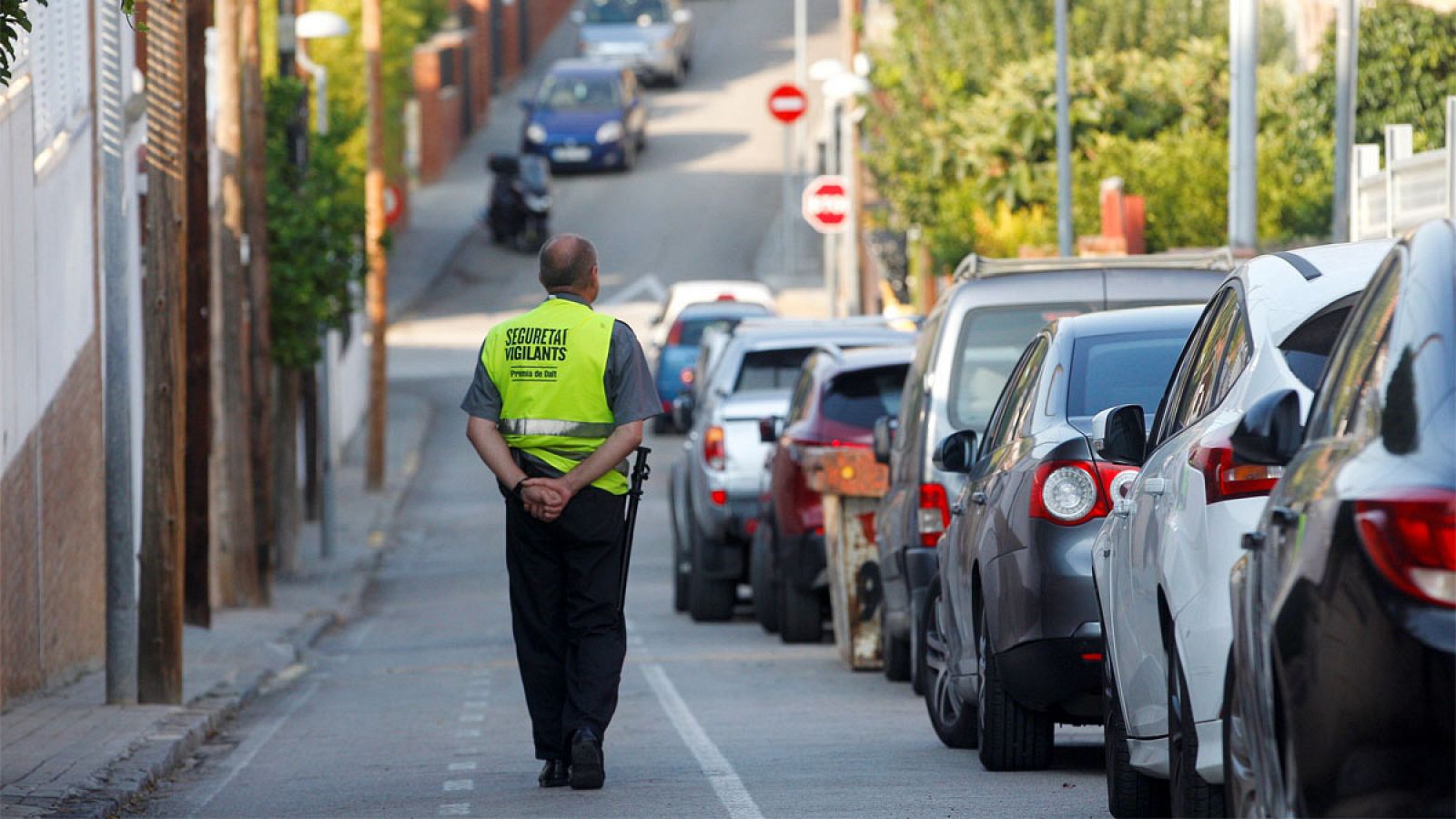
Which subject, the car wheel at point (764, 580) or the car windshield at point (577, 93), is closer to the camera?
the car wheel at point (764, 580)

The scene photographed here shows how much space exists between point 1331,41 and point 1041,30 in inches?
445

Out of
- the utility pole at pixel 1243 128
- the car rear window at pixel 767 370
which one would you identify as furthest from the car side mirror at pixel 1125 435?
the car rear window at pixel 767 370

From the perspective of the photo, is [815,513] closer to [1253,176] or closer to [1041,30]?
[1253,176]

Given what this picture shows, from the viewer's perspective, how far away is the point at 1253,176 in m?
19.0

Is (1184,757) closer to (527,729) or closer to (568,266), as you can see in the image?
(568,266)

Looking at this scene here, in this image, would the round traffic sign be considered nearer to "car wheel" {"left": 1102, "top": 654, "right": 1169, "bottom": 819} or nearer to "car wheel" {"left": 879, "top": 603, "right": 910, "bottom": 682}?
"car wheel" {"left": 879, "top": 603, "right": 910, "bottom": 682}

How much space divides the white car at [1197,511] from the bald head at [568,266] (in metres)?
2.32

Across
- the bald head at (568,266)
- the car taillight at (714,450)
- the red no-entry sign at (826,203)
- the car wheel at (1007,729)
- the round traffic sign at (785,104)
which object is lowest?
the car taillight at (714,450)

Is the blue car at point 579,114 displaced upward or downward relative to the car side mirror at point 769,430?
upward

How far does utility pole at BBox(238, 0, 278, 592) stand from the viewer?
21.6m

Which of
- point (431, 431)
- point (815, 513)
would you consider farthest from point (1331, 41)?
point (431, 431)

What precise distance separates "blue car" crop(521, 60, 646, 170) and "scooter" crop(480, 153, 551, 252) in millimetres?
3985

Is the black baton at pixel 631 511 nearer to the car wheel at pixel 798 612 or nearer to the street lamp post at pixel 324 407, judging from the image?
the car wheel at pixel 798 612

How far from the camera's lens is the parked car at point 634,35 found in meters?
66.9
